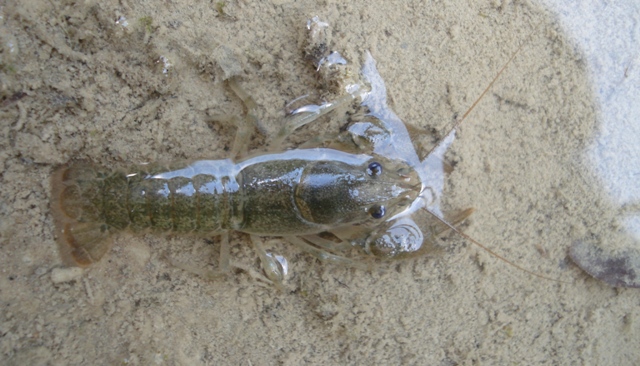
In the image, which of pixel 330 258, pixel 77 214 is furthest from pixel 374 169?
pixel 77 214

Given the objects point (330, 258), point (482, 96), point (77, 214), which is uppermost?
point (482, 96)

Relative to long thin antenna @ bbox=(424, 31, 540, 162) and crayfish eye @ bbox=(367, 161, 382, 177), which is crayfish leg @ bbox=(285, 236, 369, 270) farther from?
long thin antenna @ bbox=(424, 31, 540, 162)

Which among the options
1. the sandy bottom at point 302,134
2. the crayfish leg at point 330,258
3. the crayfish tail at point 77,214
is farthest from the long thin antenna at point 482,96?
the crayfish tail at point 77,214

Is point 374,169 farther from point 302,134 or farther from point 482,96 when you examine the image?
point 482,96

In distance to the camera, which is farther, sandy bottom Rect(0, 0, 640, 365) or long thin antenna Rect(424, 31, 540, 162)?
long thin antenna Rect(424, 31, 540, 162)

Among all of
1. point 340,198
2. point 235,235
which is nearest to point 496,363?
point 340,198

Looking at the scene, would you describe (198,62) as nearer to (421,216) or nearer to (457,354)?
(421,216)

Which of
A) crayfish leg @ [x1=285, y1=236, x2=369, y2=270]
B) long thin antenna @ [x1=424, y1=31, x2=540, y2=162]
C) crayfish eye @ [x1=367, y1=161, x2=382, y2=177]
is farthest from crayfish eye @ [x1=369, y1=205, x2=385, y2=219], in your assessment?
long thin antenna @ [x1=424, y1=31, x2=540, y2=162]
